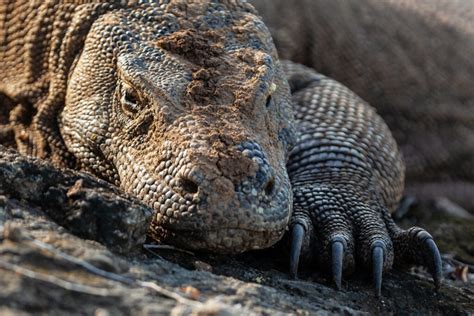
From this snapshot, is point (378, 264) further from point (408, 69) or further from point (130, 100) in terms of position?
point (408, 69)

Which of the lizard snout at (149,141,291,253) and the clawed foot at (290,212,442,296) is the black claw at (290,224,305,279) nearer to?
the clawed foot at (290,212,442,296)

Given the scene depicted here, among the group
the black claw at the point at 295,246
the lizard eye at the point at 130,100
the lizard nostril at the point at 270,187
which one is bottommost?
the black claw at the point at 295,246

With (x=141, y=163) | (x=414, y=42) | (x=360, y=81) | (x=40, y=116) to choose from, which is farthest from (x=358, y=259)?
(x=414, y=42)

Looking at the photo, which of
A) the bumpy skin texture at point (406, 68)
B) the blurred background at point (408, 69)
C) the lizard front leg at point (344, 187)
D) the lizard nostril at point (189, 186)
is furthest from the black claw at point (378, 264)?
the bumpy skin texture at point (406, 68)

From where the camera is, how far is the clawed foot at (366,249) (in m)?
4.53

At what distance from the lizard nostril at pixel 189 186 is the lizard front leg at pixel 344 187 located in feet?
2.75

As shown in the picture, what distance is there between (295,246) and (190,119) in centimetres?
92

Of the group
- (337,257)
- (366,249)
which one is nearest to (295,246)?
(337,257)

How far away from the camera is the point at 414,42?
27.1ft

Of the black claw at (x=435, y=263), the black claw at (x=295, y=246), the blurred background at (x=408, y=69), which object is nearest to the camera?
the black claw at (x=295, y=246)

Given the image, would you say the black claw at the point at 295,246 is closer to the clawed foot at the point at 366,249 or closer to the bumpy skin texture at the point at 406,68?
the clawed foot at the point at 366,249

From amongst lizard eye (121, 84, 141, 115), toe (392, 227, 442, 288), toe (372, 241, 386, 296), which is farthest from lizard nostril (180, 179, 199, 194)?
toe (392, 227, 442, 288)

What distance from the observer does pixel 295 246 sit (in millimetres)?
4508

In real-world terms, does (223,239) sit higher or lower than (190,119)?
lower
